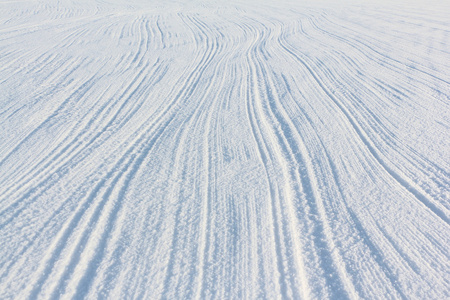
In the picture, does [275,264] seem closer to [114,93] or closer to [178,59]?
[114,93]

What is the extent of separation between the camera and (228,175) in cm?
378

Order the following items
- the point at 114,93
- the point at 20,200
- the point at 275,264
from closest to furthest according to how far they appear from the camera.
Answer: the point at 275,264
the point at 20,200
the point at 114,93

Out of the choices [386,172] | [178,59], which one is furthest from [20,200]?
[178,59]

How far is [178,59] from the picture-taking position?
26.4 feet

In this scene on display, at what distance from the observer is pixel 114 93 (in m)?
6.08

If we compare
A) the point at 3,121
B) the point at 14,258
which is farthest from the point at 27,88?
the point at 14,258

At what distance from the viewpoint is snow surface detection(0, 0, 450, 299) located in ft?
8.70

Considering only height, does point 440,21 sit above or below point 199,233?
above

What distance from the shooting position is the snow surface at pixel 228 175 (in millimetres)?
2650

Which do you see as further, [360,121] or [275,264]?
[360,121]

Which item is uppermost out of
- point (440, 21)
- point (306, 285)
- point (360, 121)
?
point (440, 21)

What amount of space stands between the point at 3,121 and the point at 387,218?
16.4 ft

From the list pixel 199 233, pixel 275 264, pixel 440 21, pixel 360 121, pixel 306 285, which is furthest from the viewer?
pixel 440 21

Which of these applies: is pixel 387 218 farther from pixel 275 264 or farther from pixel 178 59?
pixel 178 59
